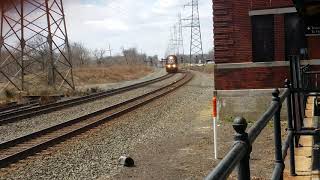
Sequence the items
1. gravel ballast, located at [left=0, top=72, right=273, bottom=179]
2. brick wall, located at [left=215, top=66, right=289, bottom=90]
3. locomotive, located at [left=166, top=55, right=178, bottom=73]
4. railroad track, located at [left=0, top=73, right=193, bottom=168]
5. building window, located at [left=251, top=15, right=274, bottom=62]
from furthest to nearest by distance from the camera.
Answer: locomotive, located at [left=166, top=55, right=178, bottom=73]
brick wall, located at [left=215, top=66, right=289, bottom=90]
building window, located at [left=251, top=15, right=274, bottom=62]
railroad track, located at [left=0, top=73, right=193, bottom=168]
gravel ballast, located at [left=0, top=72, right=273, bottom=179]

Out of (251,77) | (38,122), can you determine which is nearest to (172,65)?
(38,122)

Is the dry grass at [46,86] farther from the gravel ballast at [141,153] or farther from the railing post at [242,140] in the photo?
the railing post at [242,140]

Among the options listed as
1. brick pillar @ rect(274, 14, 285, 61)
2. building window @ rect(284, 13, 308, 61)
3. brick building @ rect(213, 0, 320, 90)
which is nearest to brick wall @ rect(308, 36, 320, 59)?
brick building @ rect(213, 0, 320, 90)

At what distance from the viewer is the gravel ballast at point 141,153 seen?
360 inches

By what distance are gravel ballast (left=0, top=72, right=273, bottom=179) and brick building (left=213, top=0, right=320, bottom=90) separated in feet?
6.65

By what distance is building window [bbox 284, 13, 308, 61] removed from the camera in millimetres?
15877

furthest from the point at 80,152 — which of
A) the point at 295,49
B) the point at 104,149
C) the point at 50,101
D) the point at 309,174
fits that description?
the point at 50,101

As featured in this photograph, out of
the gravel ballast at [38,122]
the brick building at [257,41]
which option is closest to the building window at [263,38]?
the brick building at [257,41]

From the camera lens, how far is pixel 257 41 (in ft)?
53.2

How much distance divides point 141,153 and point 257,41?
23.3 ft

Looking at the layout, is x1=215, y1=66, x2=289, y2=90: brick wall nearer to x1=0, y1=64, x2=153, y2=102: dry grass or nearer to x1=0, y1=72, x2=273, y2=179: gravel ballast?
x1=0, y1=72, x2=273, y2=179: gravel ballast

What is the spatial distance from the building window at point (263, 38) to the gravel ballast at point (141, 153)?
267 centimetres

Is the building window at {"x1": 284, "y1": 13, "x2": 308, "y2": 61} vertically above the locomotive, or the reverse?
the building window at {"x1": 284, "y1": 13, "x2": 308, "y2": 61}

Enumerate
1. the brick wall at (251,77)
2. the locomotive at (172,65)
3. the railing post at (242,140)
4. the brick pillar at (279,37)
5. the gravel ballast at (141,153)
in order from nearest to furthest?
1. the railing post at (242,140)
2. the gravel ballast at (141,153)
3. the brick pillar at (279,37)
4. the brick wall at (251,77)
5. the locomotive at (172,65)
